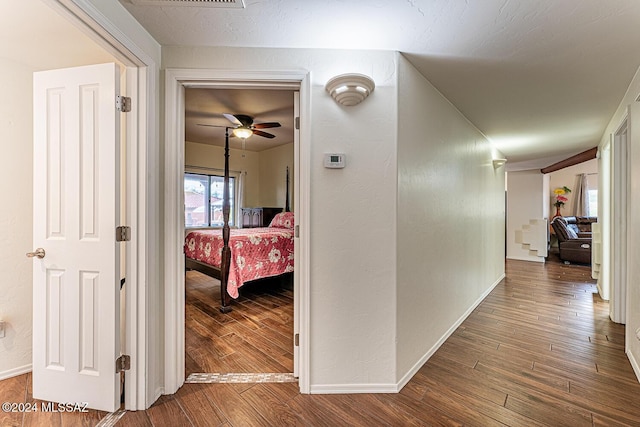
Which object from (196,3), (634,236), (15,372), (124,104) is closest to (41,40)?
(124,104)

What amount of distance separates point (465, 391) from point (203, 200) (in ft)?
17.6

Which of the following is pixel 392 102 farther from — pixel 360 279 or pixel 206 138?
pixel 206 138

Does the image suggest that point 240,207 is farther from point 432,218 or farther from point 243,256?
point 432,218

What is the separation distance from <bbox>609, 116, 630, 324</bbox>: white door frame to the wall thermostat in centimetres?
272

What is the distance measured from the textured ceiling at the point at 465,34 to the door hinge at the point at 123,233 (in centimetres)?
111

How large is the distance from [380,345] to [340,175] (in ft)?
3.55

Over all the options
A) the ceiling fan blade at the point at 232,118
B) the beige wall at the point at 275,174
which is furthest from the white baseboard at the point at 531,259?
the ceiling fan blade at the point at 232,118

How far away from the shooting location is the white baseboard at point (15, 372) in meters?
1.80

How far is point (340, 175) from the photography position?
168 centimetres

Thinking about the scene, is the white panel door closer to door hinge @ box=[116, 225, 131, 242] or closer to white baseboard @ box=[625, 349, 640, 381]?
door hinge @ box=[116, 225, 131, 242]

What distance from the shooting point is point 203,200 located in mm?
5676

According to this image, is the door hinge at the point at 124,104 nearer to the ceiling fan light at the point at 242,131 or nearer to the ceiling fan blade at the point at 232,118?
the ceiling fan blade at the point at 232,118

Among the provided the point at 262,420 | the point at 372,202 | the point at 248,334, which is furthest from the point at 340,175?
the point at 248,334

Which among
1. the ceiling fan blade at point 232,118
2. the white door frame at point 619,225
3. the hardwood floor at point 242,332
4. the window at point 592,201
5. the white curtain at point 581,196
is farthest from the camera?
the window at point 592,201
